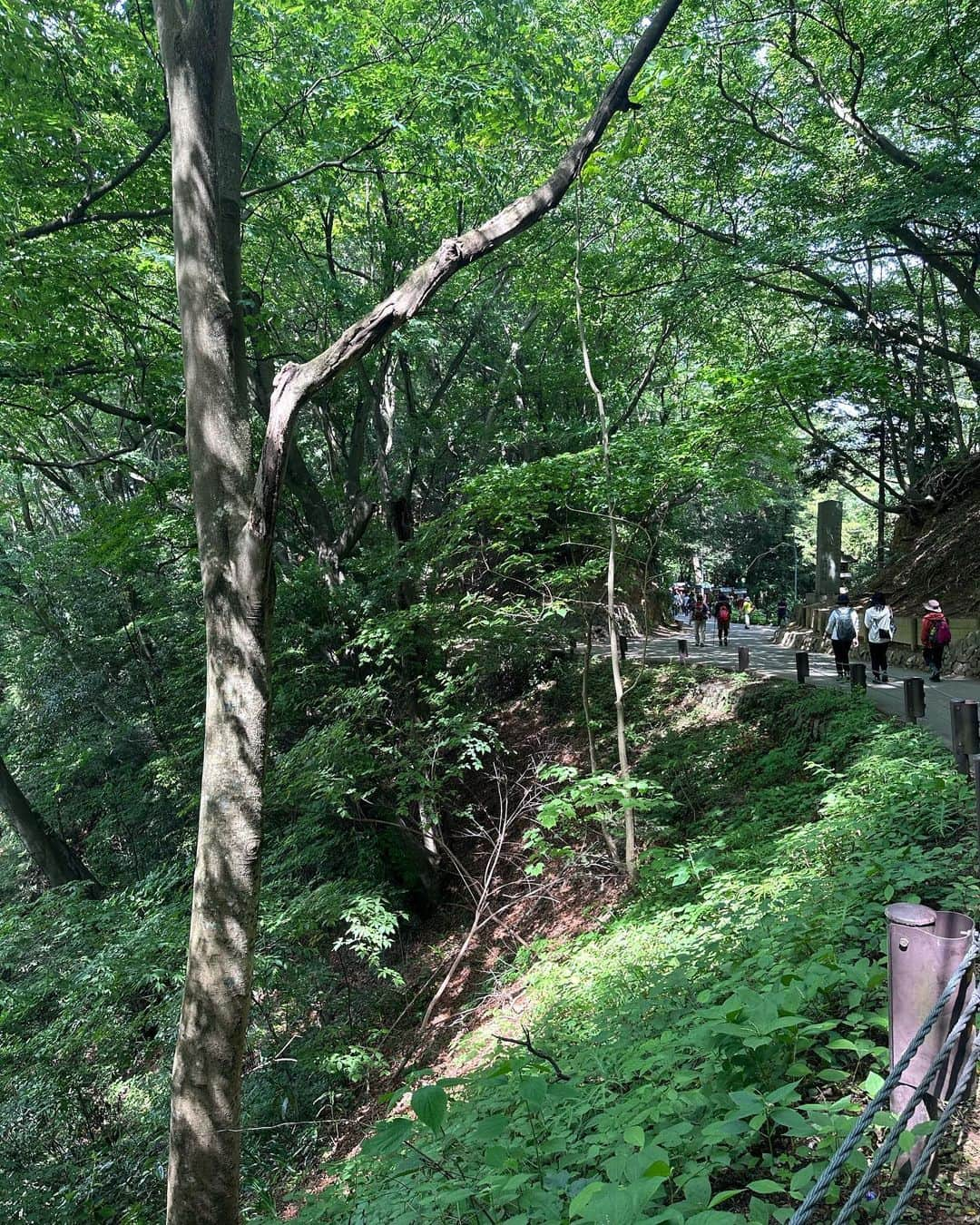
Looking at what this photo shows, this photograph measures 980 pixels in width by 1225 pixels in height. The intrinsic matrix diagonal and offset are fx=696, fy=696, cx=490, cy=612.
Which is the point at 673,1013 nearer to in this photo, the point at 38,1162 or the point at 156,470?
the point at 38,1162

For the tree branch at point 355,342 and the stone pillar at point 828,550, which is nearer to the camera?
the tree branch at point 355,342

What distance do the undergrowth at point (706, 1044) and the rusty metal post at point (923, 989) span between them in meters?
0.21

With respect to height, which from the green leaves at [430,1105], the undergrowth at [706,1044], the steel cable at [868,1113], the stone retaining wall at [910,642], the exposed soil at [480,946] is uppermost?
the stone retaining wall at [910,642]

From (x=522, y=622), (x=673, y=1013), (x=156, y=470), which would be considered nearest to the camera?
(x=673, y=1013)

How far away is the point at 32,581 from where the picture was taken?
15.5m

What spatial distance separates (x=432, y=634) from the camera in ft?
35.5

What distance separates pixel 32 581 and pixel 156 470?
618cm

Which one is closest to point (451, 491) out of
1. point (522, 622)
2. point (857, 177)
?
point (522, 622)

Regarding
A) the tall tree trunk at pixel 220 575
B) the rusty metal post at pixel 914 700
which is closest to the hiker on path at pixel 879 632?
the rusty metal post at pixel 914 700

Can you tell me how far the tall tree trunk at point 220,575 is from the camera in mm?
3543

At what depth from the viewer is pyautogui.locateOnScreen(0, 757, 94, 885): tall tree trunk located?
1128 centimetres

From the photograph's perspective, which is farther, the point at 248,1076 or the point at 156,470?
the point at 156,470

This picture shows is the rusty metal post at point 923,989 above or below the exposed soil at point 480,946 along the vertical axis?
above

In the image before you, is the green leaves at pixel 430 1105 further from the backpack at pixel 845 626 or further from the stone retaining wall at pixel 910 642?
the stone retaining wall at pixel 910 642
